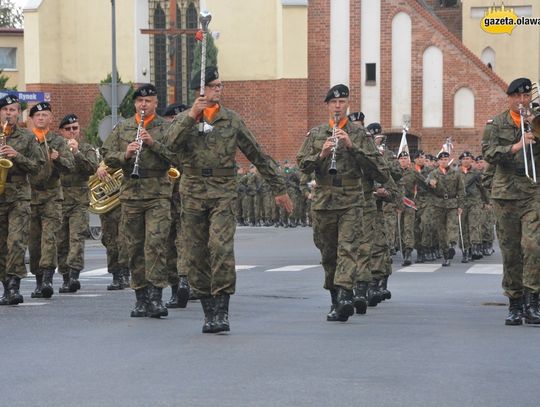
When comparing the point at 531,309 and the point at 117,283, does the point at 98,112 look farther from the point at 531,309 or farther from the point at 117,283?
the point at 531,309

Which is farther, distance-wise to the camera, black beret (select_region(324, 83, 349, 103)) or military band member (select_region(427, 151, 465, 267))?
military band member (select_region(427, 151, 465, 267))

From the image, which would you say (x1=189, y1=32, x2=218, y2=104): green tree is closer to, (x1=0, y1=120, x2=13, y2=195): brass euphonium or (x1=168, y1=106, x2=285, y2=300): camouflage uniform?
(x1=0, y1=120, x2=13, y2=195): brass euphonium

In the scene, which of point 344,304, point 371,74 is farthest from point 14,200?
point 371,74

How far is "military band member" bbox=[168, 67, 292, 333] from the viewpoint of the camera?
39.8 feet

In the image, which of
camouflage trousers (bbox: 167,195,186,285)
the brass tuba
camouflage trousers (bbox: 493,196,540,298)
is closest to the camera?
camouflage trousers (bbox: 493,196,540,298)

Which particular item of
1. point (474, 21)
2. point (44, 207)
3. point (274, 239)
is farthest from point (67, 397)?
point (474, 21)

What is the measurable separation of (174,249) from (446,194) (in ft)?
39.2

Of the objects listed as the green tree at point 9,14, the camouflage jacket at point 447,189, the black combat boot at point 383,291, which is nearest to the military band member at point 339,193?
the black combat boot at point 383,291

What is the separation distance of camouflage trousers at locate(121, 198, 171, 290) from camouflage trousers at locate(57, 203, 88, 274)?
339cm

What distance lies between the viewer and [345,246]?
13.4 m

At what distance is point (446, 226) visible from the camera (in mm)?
26594

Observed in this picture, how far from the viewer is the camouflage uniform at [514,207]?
1293 centimetres

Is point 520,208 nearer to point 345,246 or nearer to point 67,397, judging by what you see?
point 345,246

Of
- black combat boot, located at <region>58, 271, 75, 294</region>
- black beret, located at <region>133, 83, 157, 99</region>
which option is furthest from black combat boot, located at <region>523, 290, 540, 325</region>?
black combat boot, located at <region>58, 271, 75, 294</region>
